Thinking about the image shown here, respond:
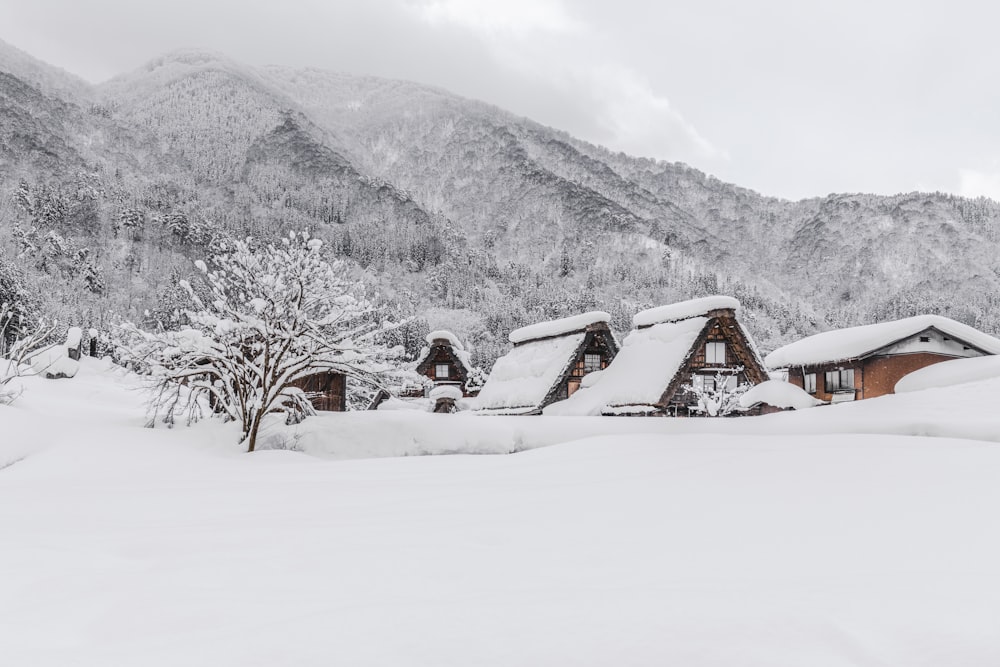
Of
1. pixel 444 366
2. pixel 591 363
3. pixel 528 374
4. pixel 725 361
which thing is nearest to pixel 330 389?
pixel 528 374

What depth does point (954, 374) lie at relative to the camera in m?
18.4

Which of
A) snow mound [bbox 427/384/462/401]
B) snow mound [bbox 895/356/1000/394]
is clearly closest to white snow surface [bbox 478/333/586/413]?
snow mound [bbox 427/384/462/401]

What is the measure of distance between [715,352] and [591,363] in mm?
6093

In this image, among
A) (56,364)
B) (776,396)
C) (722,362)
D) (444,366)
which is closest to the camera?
(776,396)

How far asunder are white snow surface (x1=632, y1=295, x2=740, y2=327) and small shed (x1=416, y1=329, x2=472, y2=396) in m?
18.7

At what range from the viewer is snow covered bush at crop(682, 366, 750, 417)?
86.1 feet

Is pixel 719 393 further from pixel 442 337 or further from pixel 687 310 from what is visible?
pixel 442 337

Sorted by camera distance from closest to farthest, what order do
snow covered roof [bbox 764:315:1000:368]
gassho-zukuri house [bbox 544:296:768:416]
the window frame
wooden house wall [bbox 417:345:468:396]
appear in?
gassho-zukuri house [bbox 544:296:768:416], snow covered roof [bbox 764:315:1000:368], the window frame, wooden house wall [bbox 417:345:468:396]

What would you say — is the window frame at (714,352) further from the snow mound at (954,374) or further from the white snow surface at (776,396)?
the snow mound at (954,374)

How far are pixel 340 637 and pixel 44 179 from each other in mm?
158953

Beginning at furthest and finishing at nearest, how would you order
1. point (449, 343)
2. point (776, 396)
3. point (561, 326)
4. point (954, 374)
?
A: point (449, 343)
point (561, 326)
point (776, 396)
point (954, 374)

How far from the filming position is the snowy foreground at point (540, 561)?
2.90m

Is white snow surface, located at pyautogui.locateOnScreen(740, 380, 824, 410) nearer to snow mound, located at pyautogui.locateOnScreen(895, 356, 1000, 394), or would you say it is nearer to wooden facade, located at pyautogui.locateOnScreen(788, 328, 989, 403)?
wooden facade, located at pyautogui.locateOnScreen(788, 328, 989, 403)

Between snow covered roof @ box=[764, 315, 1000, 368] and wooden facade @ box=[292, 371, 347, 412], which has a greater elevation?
snow covered roof @ box=[764, 315, 1000, 368]
